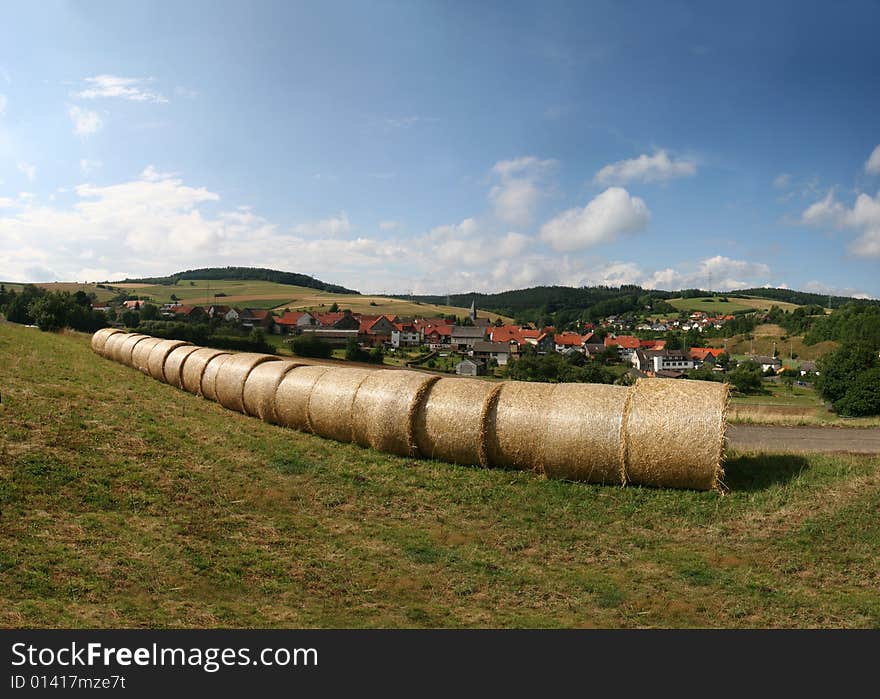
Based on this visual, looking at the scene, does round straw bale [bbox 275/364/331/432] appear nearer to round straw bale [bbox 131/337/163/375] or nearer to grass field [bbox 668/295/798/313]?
round straw bale [bbox 131/337/163/375]

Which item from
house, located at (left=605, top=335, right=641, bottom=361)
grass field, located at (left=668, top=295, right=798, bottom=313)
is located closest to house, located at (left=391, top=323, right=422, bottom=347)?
Result: house, located at (left=605, top=335, right=641, bottom=361)

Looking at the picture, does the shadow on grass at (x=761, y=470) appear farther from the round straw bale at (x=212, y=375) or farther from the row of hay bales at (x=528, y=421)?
the round straw bale at (x=212, y=375)

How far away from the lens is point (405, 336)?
77.4 meters

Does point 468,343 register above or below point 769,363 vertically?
below

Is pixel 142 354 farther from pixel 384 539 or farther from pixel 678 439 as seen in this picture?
pixel 678 439

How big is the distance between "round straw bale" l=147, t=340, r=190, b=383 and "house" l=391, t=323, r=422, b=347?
48319 mm

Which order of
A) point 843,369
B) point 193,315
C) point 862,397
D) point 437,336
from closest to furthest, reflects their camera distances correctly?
point 862,397
point 843,369
point 193,315
point 437,336

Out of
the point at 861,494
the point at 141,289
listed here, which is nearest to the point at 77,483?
the point at 861,494

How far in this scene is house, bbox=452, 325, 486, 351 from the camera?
6962 centimetres

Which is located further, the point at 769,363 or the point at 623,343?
the point at 769,363

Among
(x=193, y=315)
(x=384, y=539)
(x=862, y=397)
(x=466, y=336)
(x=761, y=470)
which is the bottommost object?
(x=384, y=539)

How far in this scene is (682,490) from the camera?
30.5ft

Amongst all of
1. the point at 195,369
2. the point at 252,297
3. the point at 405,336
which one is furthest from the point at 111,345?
the point at 252,297

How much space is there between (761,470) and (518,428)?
4908mm
